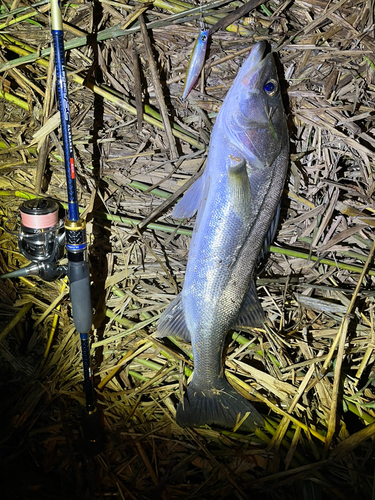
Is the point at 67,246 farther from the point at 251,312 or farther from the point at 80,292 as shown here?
the point at 251,312

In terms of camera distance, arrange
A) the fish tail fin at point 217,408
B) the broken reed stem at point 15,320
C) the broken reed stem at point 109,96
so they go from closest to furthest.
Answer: the broken reed stem at point 109,96
the fish tail fin at point 217,408
the broken reed stem at point 15,320

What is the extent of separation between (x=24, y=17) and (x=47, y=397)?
6.40 feet

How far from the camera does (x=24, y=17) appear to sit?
168 centimetres

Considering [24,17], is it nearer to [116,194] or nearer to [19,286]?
[116,194]

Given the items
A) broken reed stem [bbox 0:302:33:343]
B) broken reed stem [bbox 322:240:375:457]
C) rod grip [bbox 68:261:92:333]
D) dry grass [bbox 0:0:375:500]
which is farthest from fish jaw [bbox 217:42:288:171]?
broken reed stem [bbox 0:302:33:343]

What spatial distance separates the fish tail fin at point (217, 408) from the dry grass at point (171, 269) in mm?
110

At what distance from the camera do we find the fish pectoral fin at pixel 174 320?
182 cm

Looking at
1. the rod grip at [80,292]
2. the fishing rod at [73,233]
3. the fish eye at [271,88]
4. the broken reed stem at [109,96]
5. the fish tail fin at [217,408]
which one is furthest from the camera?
the fish tail fin at [217,408]

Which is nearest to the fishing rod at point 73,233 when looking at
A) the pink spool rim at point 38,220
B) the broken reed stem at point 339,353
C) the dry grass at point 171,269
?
the pink spool rim at point 38,220

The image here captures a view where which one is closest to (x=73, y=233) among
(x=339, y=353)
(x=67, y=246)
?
(x=67, y=246)

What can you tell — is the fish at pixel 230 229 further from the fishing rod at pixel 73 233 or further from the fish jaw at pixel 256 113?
the fishing rod at pixel 73 233

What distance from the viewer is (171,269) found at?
201 cm

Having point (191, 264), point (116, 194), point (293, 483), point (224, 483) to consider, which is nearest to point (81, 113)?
point (116, 194)

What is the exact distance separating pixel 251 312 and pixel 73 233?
93 cm
